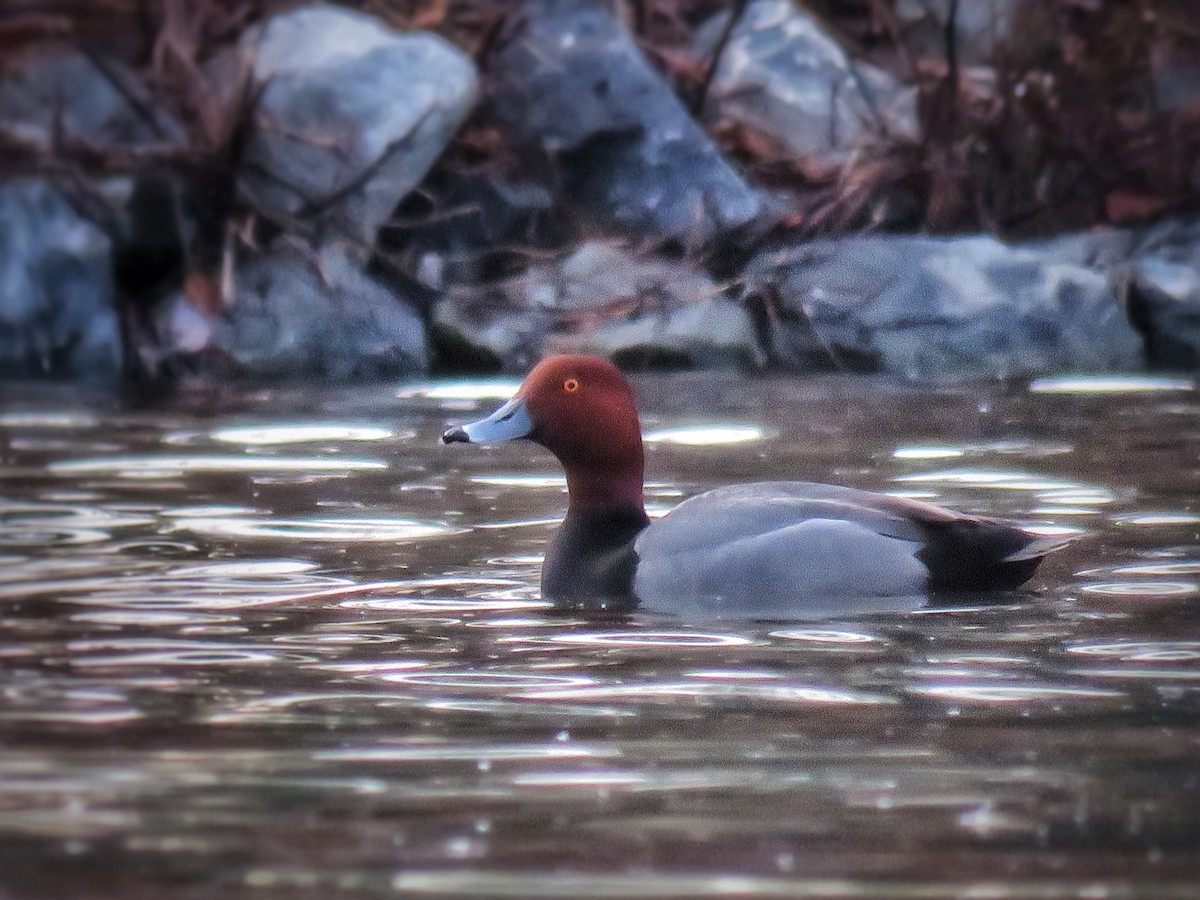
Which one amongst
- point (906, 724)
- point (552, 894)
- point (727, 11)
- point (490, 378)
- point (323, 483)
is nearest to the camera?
point (552, 894)

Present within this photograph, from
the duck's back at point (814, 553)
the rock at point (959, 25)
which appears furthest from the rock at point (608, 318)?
the duck's back at point (814, 553)

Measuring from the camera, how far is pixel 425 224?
13.8 meters

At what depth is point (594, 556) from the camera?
6.25 meters

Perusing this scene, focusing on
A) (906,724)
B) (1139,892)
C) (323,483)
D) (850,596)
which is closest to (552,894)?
(1139,892)

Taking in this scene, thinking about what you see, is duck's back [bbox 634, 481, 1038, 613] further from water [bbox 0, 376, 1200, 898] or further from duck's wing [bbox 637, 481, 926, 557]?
water [bbox 0, 376, 1200, 898]

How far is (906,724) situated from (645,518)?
2.05m

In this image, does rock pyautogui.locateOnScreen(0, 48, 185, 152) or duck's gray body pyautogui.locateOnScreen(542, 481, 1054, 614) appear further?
rock pyautogui.locateOnScreen(0, 48, 185, 152)

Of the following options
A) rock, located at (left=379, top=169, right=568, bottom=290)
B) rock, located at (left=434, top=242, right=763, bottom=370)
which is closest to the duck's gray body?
rock, located at (left=434, top=242, right=763, bottom=370)

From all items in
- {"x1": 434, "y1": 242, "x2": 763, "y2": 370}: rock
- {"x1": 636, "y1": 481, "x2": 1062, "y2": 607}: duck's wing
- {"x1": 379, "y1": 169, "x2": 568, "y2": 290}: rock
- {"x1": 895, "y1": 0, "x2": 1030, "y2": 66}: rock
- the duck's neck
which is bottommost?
{"x1": 636, "y1": 481, "x2": 1062, "y2": 607}: duck's wing

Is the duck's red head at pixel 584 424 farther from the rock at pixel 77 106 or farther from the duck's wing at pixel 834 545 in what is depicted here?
the rock at pixel 77 106

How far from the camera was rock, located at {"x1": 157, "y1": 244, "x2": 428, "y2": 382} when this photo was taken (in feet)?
41.1

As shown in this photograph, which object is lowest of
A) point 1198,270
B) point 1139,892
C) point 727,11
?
point 1139,892

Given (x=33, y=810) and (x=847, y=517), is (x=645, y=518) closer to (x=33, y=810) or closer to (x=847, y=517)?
(x=847, y=517)

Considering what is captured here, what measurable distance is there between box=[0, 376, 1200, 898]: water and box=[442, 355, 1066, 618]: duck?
135 millimetres
